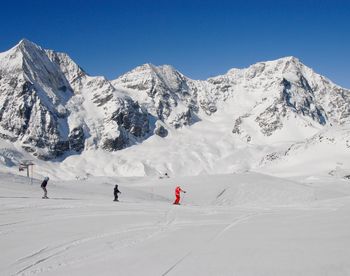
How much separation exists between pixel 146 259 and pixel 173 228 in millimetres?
5919

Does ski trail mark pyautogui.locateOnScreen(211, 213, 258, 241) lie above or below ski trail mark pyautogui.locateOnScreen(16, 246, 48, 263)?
above

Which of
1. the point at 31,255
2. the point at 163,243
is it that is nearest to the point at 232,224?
the point at 163,243

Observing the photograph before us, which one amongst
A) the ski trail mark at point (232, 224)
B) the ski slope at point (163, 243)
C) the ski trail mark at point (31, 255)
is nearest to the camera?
the ski slope at point (163, 243)

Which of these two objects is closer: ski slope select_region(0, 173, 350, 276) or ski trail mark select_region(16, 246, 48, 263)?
ski slope select_region(0, 173, 350, 276)

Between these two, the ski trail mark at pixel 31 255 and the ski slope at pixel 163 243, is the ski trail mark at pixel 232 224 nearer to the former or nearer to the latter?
the ski slope at pixel 163 243

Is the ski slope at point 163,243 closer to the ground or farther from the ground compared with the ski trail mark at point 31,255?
farther from the ground

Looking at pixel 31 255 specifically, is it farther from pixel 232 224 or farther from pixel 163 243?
pixel 232 224

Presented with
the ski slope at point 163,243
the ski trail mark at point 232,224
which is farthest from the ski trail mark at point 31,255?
the ski trail mark at point 232,224

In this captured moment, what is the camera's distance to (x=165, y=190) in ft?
201

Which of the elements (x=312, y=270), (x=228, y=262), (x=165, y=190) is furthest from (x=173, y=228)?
(x=165, y=190)

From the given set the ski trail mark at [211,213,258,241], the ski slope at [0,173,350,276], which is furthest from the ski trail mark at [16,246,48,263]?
the ski trail mark at [211,213,258,241]

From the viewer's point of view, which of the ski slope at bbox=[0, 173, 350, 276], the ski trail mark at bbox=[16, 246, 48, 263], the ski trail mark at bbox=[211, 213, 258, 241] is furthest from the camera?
the ski trail mark at bbox=[211, 213, 258, 241]

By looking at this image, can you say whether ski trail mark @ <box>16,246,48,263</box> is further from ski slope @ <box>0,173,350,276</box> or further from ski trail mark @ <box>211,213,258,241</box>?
ski trail mark @ <box>211,213,258,241</box>

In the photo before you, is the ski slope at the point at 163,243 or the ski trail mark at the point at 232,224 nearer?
the ski slope at the point at 163,243
